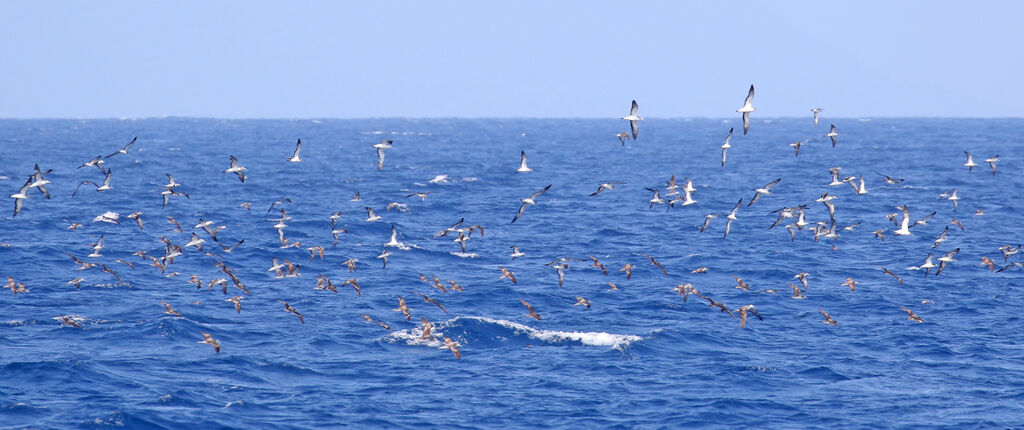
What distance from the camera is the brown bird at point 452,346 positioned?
120 feet

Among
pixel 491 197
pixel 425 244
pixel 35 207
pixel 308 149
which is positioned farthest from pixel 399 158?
pixel 425 244

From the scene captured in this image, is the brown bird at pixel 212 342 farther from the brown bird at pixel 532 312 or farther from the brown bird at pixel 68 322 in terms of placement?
the brown bird at pixel 532 312

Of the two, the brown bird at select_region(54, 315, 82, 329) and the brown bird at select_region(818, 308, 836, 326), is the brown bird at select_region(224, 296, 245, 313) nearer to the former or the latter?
the brown bird at select_region(54, 315, 82, 329)

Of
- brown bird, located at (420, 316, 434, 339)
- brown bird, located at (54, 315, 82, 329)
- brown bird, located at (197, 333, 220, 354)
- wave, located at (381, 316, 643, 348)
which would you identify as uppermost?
brown bird, located at (197, 333, 220, 354)

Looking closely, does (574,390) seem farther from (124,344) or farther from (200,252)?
(200,252)

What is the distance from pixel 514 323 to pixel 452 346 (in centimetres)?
421

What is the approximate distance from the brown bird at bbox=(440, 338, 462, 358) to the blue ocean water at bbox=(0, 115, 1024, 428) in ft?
0.98

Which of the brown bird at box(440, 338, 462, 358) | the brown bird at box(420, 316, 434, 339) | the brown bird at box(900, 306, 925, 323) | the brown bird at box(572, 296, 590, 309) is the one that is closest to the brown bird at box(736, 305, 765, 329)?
the brown bird at box(900, 306, 925, 323)

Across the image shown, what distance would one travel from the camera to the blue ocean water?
102ft

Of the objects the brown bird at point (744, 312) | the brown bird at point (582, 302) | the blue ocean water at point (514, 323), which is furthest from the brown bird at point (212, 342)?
the brown bird at point (744, 312)

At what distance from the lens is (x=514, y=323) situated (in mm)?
40844

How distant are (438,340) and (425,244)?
67.5 feet

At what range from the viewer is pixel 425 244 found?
2318 inches

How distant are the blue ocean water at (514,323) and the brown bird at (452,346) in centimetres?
30
